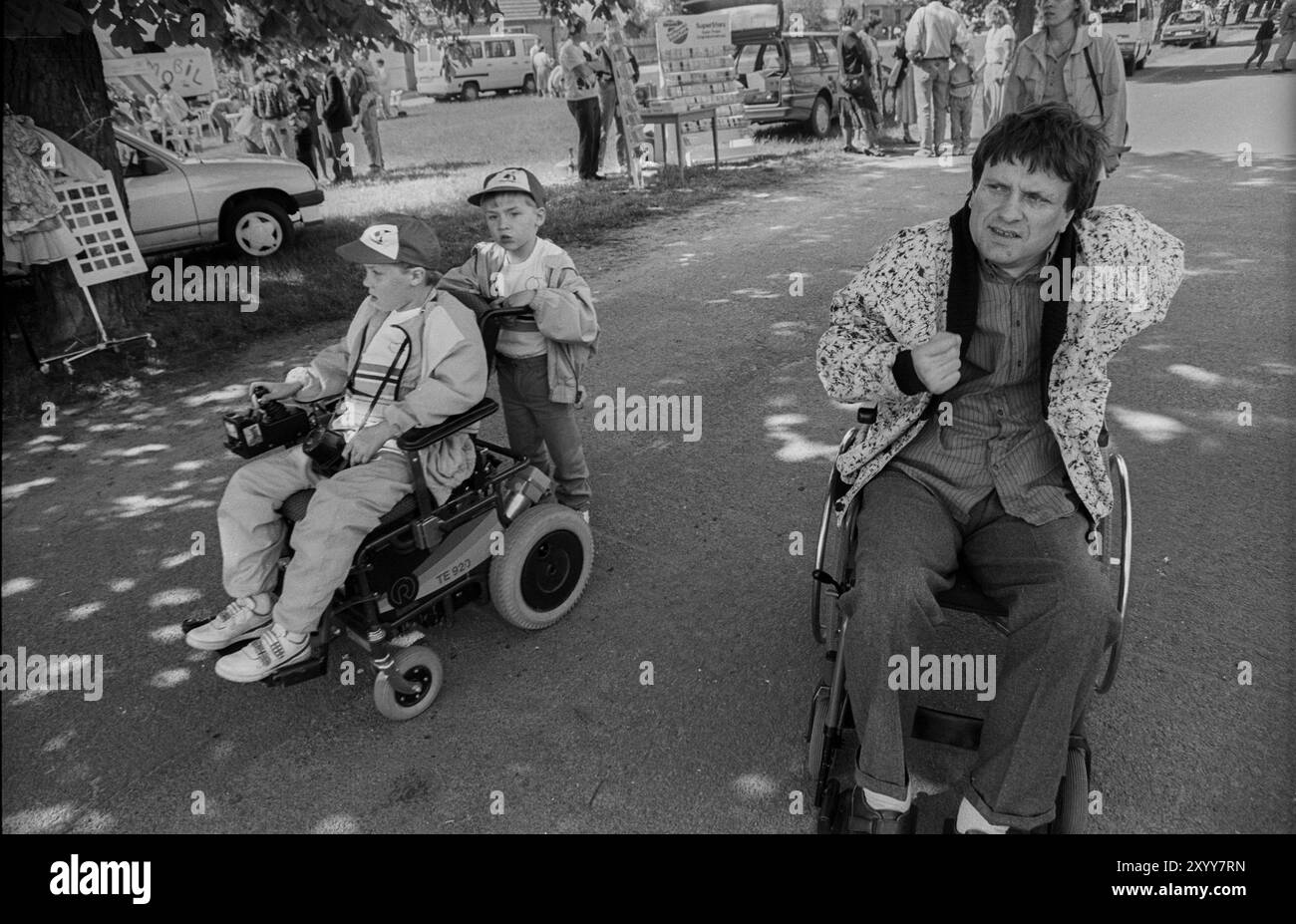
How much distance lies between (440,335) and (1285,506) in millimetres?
3579

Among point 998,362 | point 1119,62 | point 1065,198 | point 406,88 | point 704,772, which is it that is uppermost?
point 406,88

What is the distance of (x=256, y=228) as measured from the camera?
9.22m

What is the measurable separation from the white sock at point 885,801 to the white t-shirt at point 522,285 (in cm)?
216

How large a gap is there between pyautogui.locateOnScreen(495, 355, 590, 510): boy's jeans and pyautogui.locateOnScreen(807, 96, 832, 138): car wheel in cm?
1294

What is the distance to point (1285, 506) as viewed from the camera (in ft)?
12.8

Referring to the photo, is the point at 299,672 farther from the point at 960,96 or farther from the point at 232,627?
the point at 960,96

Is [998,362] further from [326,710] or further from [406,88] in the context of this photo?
[406,88]

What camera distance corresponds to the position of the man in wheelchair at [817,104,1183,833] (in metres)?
2.27

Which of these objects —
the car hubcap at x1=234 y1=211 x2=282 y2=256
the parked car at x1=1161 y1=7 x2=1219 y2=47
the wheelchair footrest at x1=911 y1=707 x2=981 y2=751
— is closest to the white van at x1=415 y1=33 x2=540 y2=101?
the parked car at x1=1161 y1=7 x2=1219 y2=47

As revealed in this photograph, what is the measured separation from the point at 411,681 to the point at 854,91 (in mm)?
12953

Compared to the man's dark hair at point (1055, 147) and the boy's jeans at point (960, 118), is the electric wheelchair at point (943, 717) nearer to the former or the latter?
the man's dark hair at point (1055, 147)

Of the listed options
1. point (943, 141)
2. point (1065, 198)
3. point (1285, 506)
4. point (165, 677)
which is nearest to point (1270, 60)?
point (943, 141)

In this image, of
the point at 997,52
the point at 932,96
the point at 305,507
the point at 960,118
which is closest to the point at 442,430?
the point at 305,507

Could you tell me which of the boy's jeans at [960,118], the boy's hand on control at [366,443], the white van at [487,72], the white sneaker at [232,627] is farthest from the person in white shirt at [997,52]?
the white van at [487,72]
